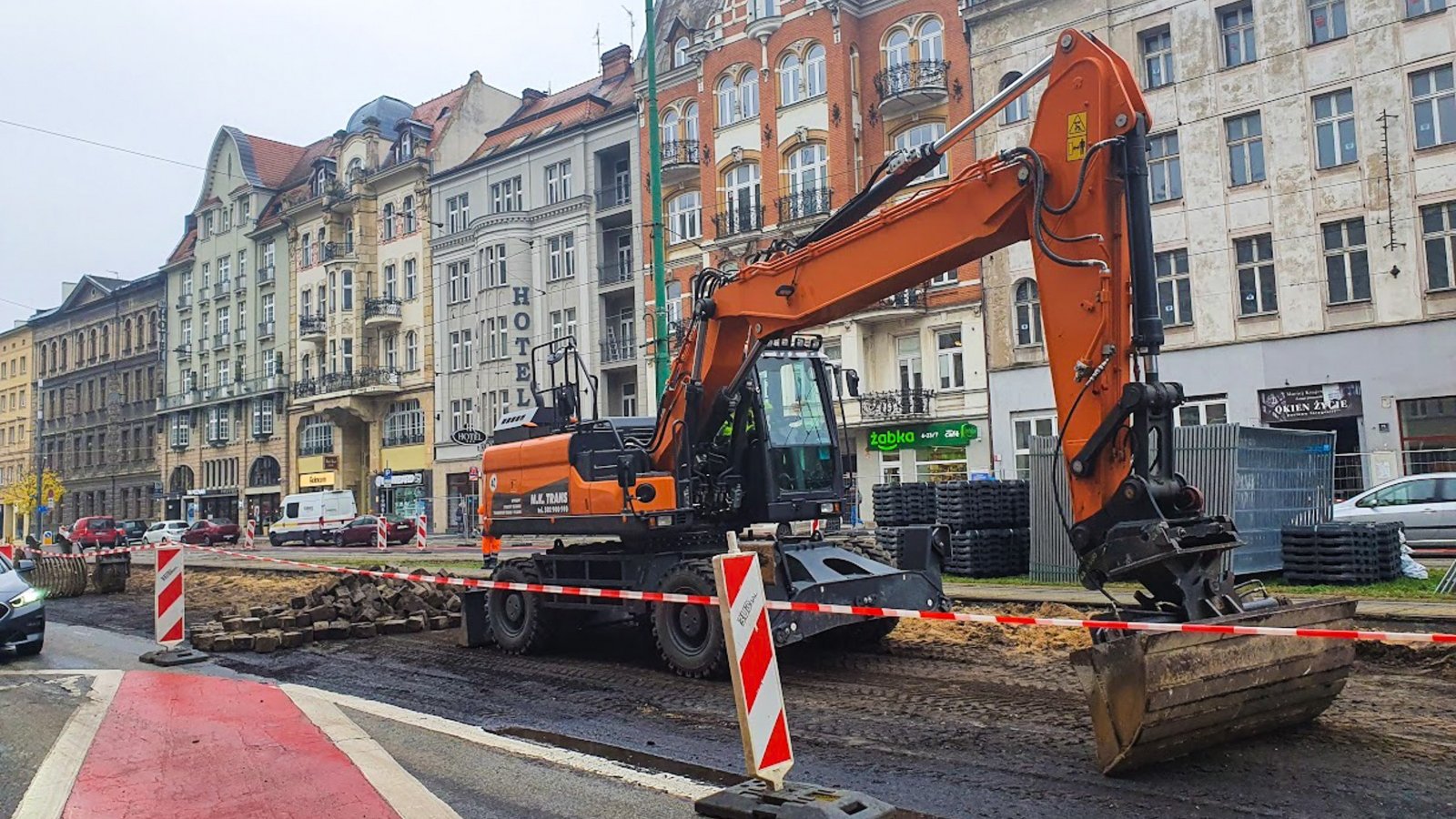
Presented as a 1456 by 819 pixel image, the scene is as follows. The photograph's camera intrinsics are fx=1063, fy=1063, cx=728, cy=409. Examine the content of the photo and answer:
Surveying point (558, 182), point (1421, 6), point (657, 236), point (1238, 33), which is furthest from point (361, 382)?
point (1421, 6)

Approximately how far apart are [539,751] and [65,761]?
3.11 meters

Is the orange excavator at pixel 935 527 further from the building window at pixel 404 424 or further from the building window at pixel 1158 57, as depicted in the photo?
the building window at pixel 404 424

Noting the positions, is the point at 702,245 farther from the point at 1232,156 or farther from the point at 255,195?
the point at 255,195

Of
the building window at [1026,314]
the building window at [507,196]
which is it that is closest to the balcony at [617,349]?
the building window at [507,196]

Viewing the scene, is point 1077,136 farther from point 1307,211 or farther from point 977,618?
point 1307,211

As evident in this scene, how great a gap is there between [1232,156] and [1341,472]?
874cm

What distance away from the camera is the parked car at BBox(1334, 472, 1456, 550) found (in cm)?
1791

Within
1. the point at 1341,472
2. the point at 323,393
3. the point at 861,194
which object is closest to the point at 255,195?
the point at 323,393

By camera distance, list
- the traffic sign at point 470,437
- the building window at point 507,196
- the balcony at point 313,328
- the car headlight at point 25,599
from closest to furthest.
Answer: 1. the car headlight at point 25,599
2. the traffic sign at point 470,437
3. the building window at point 507,196
4. the balcony at point 313,328

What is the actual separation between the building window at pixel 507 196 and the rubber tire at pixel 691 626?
124 feet

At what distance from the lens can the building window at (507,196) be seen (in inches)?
1784

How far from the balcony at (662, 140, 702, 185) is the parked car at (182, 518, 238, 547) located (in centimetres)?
2672

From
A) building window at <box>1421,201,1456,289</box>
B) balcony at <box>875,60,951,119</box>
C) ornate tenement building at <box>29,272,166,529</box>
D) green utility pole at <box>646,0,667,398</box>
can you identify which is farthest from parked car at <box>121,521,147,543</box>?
building window at <box>1421,201,1456,289</box>

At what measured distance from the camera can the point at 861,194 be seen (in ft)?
26.9
